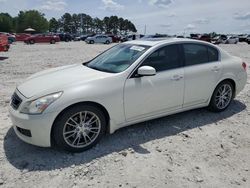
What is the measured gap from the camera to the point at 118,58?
466 centimetres

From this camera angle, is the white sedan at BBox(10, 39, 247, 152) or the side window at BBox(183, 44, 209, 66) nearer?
the white sedan at BBox(10, 39, 247, 152)

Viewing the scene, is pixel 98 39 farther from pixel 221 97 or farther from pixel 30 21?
pixel 30 21

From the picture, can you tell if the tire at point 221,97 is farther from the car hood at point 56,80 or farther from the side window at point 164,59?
the car hood at point 56,80

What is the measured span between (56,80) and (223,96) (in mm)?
3425

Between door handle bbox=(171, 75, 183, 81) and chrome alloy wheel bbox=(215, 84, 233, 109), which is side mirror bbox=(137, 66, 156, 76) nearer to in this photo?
door handle bbox=(171, 75, 183, 81)

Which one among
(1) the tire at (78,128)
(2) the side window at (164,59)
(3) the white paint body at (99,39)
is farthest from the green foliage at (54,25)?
(1) the tire at (78,128)

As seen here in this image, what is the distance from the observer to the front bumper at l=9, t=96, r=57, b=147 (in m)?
3.48

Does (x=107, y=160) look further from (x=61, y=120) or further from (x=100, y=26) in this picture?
(x=100, y=26)

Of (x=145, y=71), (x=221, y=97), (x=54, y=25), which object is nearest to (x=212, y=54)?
(x=221, y=97)

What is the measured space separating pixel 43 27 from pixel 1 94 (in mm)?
87307

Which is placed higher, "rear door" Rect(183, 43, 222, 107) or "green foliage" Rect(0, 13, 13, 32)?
"green foliage" Rect(0, 13, 13, 32)

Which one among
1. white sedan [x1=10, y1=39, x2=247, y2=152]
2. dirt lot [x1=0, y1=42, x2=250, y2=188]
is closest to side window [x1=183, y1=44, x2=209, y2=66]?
white sedan [x1=10, y1=39, x2=247, y2=152]

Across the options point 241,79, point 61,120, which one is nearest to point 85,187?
point 61,120

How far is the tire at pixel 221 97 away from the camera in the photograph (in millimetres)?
5301
